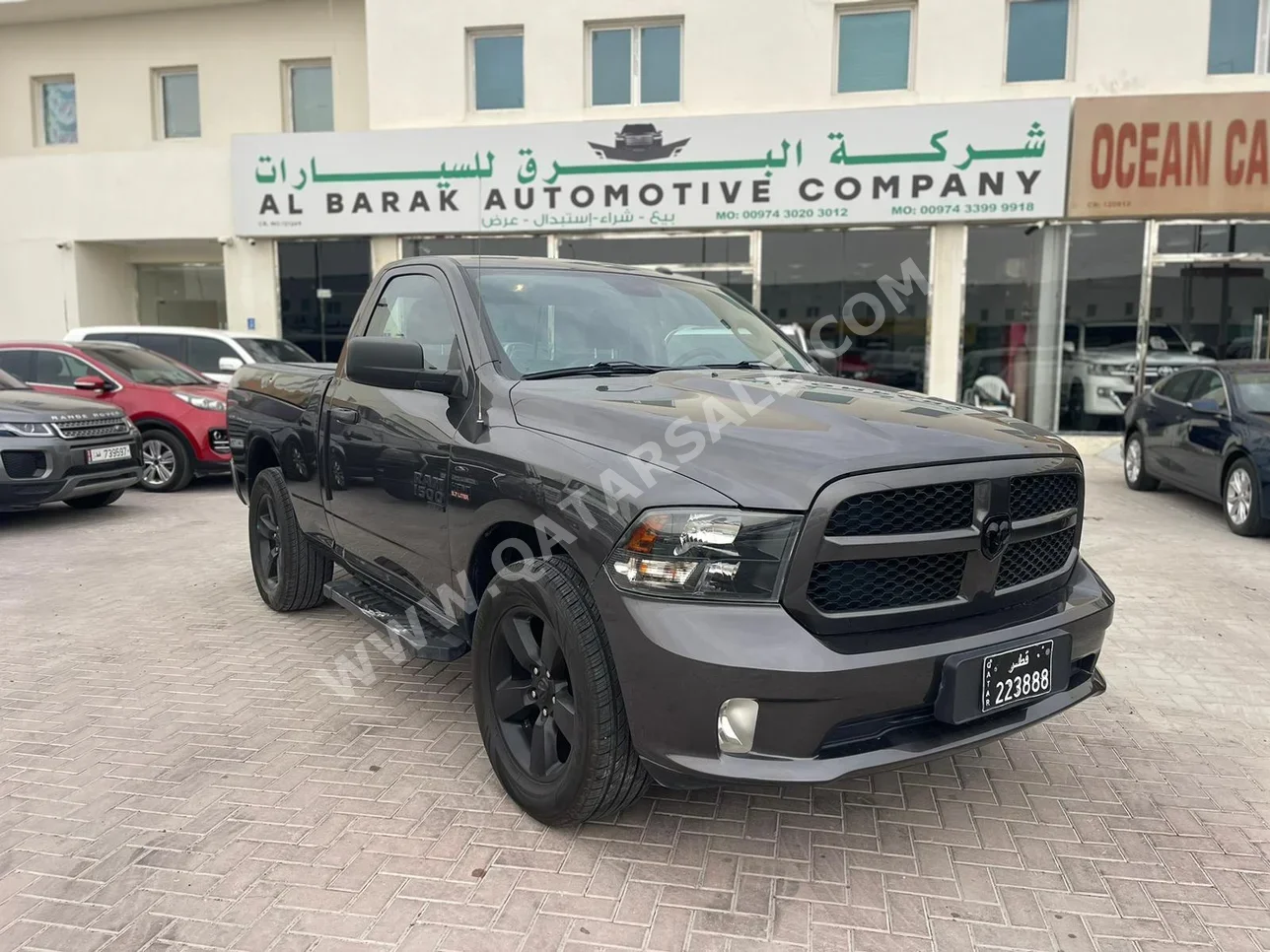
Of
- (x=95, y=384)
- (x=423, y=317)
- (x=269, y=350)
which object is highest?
(x=423, y=317)

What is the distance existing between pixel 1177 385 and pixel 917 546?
8634mm

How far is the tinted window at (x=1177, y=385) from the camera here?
9.05m

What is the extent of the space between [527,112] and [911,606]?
1337 cm

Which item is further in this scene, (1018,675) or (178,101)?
(178,101)

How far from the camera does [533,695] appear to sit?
2.84 m

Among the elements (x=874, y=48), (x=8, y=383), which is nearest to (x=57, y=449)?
(x=8, y=383)

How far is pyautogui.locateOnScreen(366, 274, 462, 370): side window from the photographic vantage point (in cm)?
351

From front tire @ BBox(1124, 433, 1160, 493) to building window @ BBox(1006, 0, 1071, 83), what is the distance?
19.7ft

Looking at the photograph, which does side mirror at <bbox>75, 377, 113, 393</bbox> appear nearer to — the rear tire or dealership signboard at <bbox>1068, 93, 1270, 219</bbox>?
the rear tire

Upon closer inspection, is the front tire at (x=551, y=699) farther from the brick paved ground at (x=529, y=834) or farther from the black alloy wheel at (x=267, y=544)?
the black alloy wheel at (x=267, y=544)

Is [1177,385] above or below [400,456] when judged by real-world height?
above

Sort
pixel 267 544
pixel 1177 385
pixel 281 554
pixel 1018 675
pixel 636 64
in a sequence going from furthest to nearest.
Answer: pixel 636 64
pixel 1177 385
pixel 267 544
pixel 281 554
pixel 1018 675

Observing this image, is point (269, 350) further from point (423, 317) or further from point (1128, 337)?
point (1128, 337)

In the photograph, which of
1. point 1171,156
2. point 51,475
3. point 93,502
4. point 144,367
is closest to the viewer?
point 51,475
